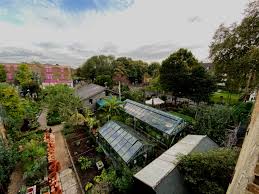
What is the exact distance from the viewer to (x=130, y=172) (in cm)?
748

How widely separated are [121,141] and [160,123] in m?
4.12

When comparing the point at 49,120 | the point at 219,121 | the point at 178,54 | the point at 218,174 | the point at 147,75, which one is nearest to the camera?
the point at 218,174

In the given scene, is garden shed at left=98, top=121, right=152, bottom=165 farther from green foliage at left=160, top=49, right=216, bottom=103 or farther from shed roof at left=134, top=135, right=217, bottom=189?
green foliage at left=160, top=49, right=216, bottom=103

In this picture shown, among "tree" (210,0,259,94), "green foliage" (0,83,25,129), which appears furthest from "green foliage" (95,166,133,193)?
"tree" (210,0,259,94)

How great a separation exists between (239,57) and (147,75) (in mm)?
43152

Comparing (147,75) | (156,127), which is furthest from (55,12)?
(147,75)

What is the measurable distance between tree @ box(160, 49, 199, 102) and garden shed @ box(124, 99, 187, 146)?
36.4 ft

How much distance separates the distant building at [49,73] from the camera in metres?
52.2

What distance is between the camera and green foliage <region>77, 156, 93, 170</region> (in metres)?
10.0

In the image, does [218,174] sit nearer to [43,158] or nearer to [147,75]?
[43,158]

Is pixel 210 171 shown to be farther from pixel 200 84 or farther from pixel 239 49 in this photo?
pixel 200 84

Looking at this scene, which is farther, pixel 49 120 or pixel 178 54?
pixel 178 54

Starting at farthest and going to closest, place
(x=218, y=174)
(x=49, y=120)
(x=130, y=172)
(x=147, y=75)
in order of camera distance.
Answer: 1. (x=147, y=75)
2. (x=49, y=120)
3. (x=130, y=172)
4. (x=218, y=174)

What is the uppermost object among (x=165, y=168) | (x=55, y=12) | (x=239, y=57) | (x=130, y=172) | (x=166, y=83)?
(x=55, y=12)
